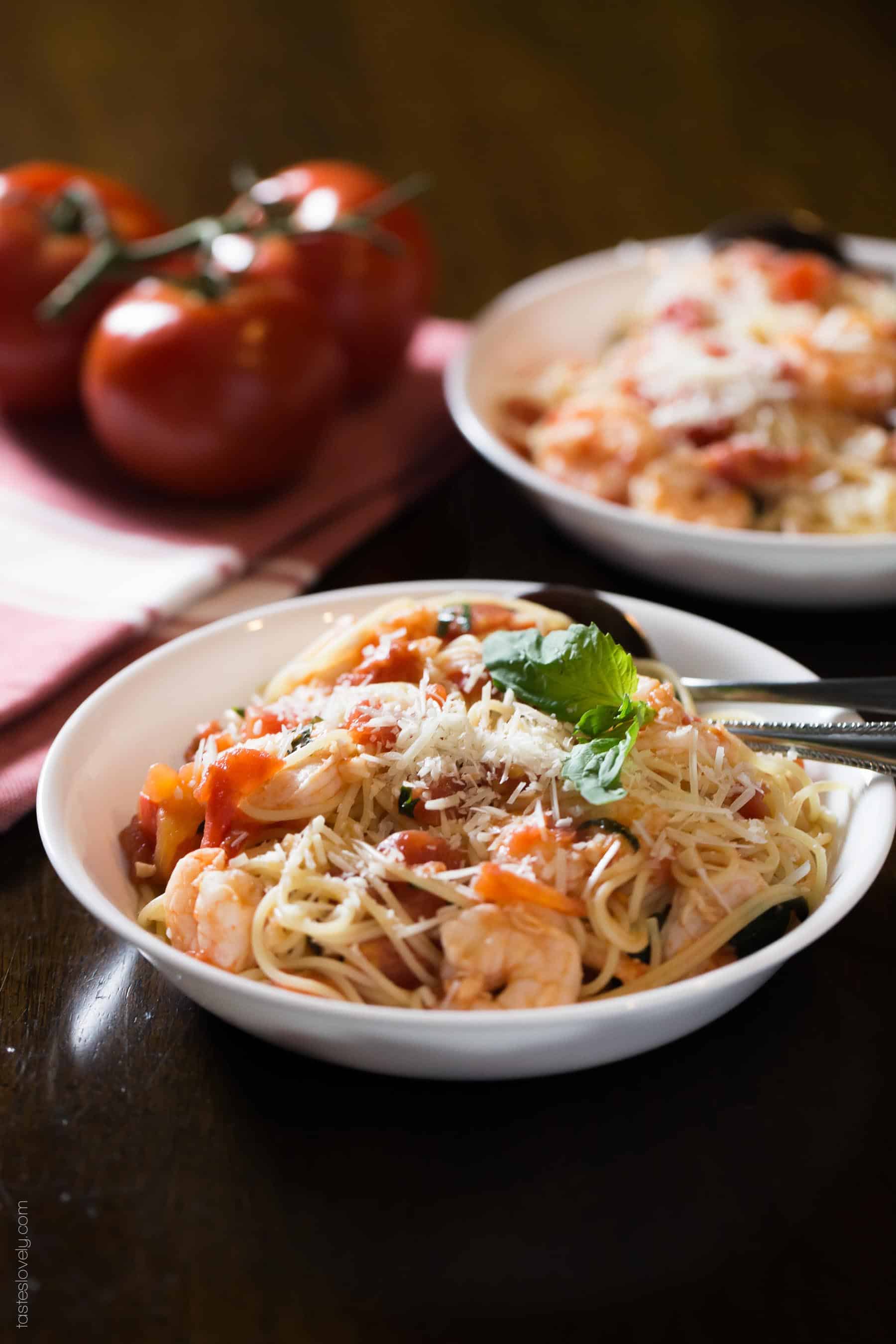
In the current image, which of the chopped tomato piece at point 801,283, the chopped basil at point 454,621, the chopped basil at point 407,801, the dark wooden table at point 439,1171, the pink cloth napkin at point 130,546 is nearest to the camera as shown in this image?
the dark wooden table at point 439,1171

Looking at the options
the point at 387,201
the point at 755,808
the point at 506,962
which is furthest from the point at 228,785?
the point at 387,201

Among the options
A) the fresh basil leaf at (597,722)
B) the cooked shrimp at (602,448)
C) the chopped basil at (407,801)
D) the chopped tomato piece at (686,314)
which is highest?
the chopped basil at (407,801)

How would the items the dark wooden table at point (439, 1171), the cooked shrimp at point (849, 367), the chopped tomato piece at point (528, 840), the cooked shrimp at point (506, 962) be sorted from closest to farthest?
the dark wooden table at point (439, 1171) < the cooked shrimp at point (506, 962) < the chopped tomato piece at point (528, 840) < the cooked shrimp at point (849, 367)

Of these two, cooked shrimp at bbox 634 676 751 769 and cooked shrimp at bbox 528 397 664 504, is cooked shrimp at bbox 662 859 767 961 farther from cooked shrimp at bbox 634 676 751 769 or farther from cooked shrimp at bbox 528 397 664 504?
cooked shrimp at bbox 528 397 664 504

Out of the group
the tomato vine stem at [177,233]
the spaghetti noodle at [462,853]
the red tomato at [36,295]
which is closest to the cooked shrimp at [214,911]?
the spaghetti noodle at [462,853]

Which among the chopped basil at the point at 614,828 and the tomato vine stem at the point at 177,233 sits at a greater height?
the tomato vine stem at the point at 177,233

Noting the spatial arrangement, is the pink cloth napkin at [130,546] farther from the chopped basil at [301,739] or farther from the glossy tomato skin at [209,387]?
the chopped basil at [301,739]

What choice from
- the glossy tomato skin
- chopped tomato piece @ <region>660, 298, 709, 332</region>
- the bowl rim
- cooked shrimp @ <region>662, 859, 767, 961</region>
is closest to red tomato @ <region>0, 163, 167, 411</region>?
the glossy tomato skin
